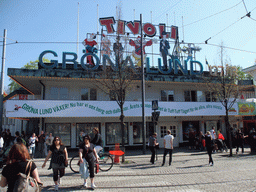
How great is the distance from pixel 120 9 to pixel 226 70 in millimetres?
9230

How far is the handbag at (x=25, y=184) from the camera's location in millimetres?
3676

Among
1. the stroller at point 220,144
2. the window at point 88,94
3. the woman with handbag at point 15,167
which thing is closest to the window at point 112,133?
the window at point 88,94

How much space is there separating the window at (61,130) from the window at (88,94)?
2.77 m

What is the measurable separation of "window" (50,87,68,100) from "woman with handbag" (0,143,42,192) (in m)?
15.2

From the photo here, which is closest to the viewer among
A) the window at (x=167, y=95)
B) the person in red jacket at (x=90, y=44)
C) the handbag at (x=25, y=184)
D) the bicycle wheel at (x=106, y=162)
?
the handbag at (x=25, y=184)

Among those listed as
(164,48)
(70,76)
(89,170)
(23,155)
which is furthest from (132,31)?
(23,155)

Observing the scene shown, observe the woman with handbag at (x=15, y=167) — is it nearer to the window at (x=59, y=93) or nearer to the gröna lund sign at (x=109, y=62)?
the gröna lund sign at (x=109, y=62)

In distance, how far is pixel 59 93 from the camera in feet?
61.7

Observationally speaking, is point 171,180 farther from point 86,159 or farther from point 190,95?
point 190,95

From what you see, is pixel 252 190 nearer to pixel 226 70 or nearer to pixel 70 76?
pixel 226 70

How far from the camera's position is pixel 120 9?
13195mm

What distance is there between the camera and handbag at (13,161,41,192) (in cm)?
368

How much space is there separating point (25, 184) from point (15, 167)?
0.34 metres

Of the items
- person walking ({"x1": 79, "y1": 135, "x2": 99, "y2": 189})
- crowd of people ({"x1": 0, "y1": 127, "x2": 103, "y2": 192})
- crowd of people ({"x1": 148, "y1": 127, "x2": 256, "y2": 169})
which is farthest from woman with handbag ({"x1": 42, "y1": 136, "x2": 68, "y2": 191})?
crowd of people ({"x1": 148, "y1": 127, "x2": 256, "y2": 169})
